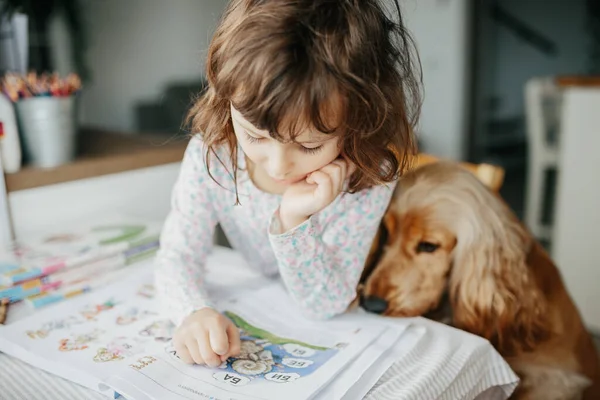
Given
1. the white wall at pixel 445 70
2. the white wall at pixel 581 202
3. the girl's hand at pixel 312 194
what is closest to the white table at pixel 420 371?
the girl's hand at pixel 312 194

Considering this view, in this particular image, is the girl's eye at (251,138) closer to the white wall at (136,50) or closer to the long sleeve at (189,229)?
the long sleeve at (189,229)

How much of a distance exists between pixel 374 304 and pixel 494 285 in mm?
170

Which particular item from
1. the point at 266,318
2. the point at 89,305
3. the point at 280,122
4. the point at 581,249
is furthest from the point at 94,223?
the point at 581,249

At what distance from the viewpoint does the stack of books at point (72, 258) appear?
2.61 ft

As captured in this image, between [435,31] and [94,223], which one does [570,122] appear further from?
[94,223]

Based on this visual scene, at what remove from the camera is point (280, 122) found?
0.56 meters

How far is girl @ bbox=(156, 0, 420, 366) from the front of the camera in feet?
1.81

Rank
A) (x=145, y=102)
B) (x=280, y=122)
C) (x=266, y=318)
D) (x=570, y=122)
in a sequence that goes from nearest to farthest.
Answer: (x=280, y=122)
(x=266, y=318)
(x=145, y=102)
(x=570, y=122)

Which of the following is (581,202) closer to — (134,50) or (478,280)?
(478,280)

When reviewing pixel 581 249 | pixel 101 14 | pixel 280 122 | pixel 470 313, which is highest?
pixel 101 14

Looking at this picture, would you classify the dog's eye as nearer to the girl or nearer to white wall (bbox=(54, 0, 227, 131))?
the girl

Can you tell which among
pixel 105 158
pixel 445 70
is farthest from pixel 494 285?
pixel 445 70

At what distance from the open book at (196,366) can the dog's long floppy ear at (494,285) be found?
13 centimetres

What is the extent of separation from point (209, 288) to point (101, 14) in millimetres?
1002
